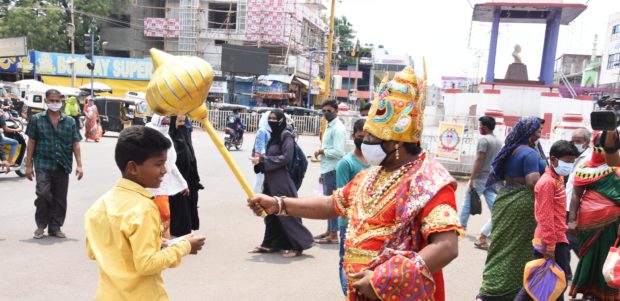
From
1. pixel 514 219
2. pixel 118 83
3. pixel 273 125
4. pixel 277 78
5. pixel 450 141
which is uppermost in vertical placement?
pixel 277 78

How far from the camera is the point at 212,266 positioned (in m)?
5.39

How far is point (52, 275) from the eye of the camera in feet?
16.0

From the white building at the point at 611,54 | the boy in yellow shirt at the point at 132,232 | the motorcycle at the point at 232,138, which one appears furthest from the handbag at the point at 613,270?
the white building at the point at 611,54

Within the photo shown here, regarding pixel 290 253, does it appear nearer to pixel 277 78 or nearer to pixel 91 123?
pixel 91 123

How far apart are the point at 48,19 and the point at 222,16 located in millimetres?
12472

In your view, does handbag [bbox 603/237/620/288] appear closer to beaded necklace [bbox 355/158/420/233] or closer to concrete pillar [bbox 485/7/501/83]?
beaded necklace [bbox 355/158/420/233]

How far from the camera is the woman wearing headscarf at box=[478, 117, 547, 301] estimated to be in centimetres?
421

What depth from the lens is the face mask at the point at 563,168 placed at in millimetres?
4149

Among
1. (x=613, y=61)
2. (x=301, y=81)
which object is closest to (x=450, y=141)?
(x=301, y=81)

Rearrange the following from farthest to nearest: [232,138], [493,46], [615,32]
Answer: [615,32]
[493,46]
[232,138]

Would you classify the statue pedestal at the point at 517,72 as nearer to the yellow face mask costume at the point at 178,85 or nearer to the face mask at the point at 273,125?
the face mask at the point at 273,125

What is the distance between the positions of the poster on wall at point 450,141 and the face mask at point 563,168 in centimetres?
756

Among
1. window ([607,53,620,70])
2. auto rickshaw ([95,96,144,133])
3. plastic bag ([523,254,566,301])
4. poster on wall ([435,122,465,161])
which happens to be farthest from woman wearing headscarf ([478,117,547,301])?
window ([607,53,620,70])

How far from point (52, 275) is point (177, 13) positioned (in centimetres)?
3619
